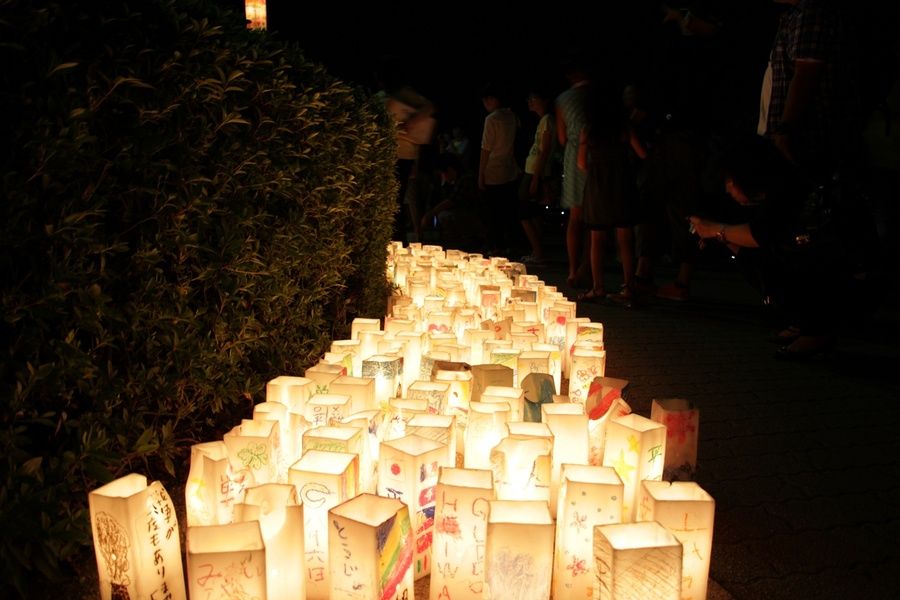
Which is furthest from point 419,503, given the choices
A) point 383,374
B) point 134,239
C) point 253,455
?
point 134,239

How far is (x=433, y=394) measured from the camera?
3.31 m

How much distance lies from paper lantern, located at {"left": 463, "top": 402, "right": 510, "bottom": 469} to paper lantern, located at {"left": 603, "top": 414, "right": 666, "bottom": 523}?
45cm

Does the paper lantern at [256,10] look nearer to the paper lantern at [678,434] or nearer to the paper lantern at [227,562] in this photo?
the paper lantern at [678,434]

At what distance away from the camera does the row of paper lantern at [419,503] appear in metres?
1.96

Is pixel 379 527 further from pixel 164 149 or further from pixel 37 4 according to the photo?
pixel 37 4

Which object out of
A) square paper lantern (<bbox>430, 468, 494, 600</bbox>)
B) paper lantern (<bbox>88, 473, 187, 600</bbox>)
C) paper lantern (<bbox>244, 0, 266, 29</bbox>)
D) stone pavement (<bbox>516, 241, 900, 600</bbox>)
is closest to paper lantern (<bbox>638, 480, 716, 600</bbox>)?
stone pavement (<bbox>516, 241, 900, 600</bbox>)

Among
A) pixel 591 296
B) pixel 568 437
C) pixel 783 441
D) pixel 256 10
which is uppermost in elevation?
pixel 256 10

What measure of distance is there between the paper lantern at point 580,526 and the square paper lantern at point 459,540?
0.86 ft

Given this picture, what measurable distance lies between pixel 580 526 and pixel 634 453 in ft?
2.00

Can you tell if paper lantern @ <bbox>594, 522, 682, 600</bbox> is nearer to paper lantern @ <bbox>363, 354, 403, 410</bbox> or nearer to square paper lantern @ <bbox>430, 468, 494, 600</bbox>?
square paper lantern @ <bbox>430, 468, 494, 600</bbox>

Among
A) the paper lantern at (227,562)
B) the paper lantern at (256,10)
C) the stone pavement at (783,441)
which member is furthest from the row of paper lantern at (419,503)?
the paper lantern at (256,10)

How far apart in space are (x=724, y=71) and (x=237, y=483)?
455 inches

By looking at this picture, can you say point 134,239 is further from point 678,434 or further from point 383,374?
point 678,434

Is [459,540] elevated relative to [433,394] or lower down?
lower down
